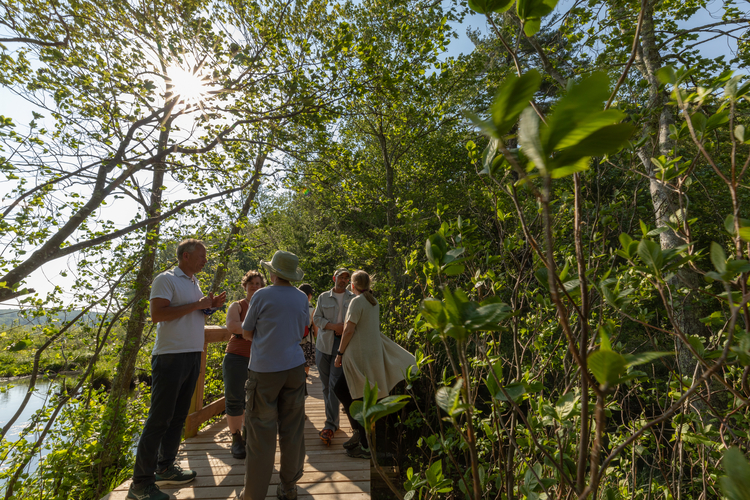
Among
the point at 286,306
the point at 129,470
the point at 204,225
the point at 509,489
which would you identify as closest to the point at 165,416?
the point at 286,306

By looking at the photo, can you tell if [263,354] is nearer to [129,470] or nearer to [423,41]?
[129,470]

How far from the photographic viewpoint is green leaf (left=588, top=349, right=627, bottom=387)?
0.52 meters

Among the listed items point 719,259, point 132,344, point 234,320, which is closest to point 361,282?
point 234,320

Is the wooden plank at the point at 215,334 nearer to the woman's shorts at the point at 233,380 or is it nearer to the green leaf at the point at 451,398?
the woman's shorts at the point at 233,380

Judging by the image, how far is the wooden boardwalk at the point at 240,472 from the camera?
2715 mm

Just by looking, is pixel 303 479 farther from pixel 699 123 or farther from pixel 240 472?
pixel 699 123

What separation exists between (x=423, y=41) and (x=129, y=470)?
7.04 m

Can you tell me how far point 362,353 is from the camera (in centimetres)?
326

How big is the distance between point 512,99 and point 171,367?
9.56 feet

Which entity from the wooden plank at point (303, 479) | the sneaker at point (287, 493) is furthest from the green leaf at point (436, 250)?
the wooden plank at point (303, 479)

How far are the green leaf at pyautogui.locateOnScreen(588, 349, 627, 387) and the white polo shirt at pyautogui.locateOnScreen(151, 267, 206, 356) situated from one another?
9.23ft

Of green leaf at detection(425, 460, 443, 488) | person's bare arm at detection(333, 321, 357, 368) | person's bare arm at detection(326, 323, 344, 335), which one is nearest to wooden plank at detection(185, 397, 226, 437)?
person's bare arm at detection(326, 323, 344, 335)

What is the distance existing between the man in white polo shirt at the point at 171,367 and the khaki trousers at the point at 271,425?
1.93ft

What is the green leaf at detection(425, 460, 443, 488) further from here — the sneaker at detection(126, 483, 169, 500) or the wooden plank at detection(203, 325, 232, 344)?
the wooden plank at detection(203, 325, 232, 344)
